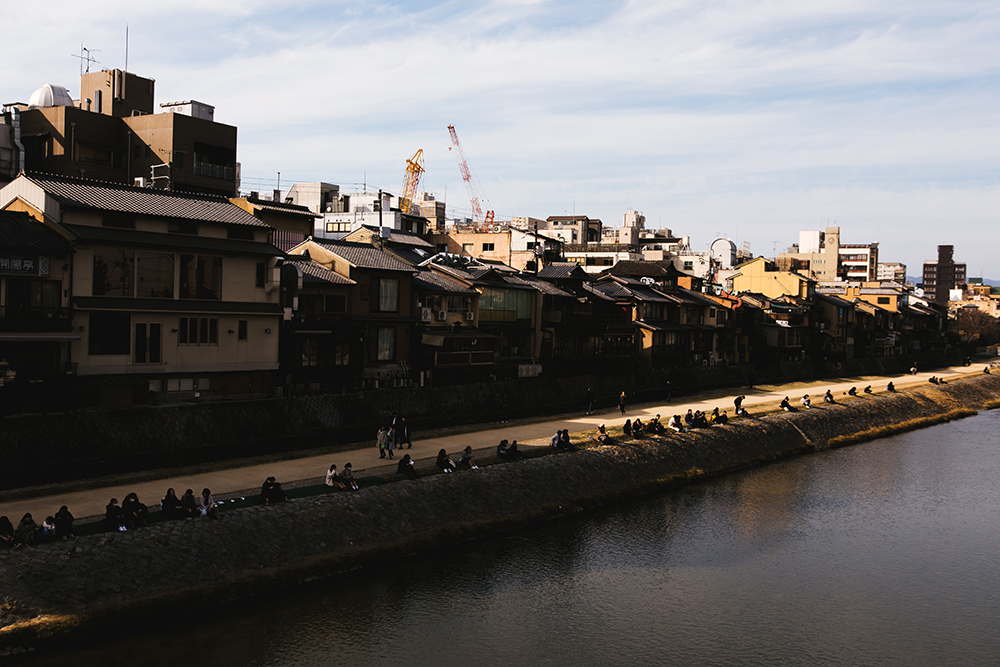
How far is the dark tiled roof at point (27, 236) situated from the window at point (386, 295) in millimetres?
17420

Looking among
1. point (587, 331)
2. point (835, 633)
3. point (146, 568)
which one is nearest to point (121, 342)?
point (146, 568)

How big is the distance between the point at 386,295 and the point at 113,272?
1621 centimetres

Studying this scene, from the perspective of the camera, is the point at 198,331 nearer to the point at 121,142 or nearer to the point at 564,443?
the point at 564,443

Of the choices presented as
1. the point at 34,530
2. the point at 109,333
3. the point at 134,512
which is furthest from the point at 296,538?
the point at 109,333

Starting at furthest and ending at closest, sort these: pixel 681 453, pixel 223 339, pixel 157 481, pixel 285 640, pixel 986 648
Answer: pixel 681 453, pixel 223 339, pixel 157 481, pixel 986 648, pixel 285 640

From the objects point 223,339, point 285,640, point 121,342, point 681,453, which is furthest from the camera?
point 681,453

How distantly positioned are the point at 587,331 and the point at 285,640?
41169 millimetres

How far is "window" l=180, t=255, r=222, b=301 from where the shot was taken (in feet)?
120

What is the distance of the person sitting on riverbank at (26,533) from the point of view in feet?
69.6

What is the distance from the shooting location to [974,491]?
43344 mm

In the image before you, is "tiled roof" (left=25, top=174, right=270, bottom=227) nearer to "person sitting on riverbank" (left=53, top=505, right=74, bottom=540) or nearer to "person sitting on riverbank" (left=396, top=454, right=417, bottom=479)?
"person sitting on riverbank" (left=396, top=454, right=417, bottom=479)

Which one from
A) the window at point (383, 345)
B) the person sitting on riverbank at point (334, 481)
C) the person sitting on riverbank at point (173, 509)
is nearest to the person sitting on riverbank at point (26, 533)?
the person sitting on riverbank at point (173, 509)

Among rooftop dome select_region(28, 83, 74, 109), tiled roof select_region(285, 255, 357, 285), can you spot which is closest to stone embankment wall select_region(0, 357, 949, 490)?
tiled roof select_region(285, 255, 357, 285)

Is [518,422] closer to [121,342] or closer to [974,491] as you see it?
[121,342]
